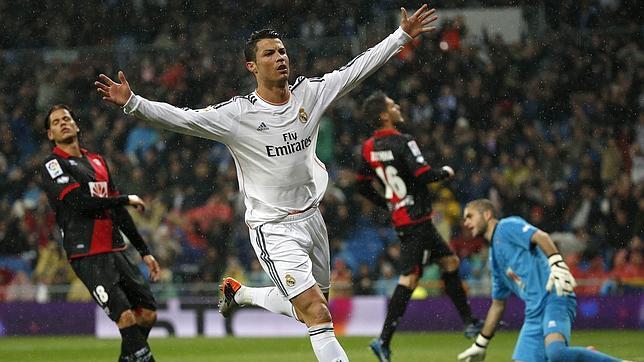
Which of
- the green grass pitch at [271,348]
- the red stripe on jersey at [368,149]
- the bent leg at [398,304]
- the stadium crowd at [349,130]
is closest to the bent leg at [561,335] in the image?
the bent leg at [398,304]

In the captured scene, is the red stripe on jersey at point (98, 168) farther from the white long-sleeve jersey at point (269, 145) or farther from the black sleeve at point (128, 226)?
the white long-sleeve jersey at point (269, 145)

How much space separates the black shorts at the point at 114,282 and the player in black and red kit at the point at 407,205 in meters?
2.52

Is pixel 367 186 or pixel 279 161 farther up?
pixel 279 161

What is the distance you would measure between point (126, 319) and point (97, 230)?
734 mm

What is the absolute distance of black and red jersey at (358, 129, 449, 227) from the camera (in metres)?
9.85

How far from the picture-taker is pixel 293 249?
21.9ft

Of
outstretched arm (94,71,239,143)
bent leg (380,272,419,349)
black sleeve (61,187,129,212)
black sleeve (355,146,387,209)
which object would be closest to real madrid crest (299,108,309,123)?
outstretched arm (94,71,239,143)

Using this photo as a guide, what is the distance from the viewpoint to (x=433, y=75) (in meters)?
17.7

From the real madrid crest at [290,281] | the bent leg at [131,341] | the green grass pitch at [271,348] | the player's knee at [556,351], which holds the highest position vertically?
the real madrid crest at [290,281]

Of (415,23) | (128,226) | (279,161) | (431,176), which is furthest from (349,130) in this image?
(279,161)

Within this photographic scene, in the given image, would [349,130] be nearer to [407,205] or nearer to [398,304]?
[407,205]

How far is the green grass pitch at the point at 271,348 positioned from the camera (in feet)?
35.6

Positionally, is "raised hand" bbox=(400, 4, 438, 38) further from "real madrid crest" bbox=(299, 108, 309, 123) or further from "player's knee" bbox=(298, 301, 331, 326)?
"player's knee" bbox=(298, 301, 331, 326)

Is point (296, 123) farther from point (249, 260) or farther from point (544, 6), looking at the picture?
point (544, 6)
